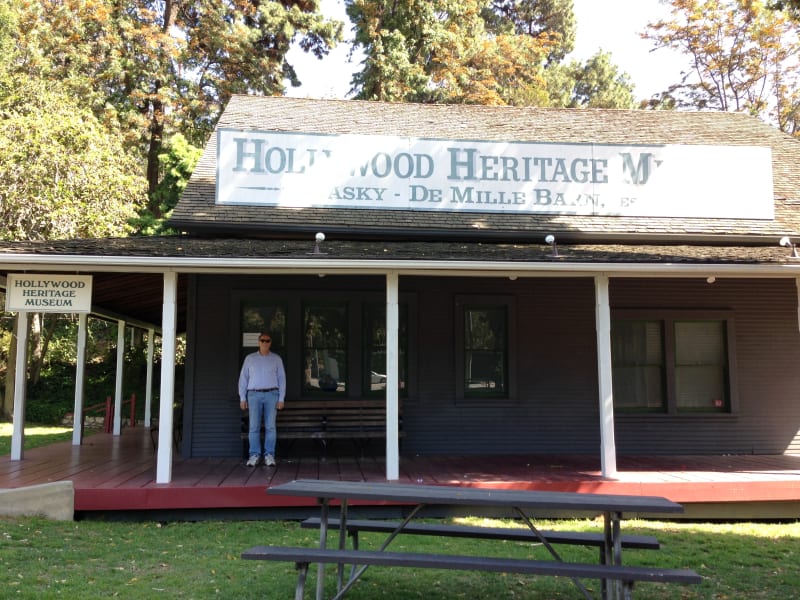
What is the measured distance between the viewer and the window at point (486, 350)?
10.1 m

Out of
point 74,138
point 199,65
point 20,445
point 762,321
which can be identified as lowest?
point 20,445

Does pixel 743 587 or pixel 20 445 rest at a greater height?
pixel 20 445

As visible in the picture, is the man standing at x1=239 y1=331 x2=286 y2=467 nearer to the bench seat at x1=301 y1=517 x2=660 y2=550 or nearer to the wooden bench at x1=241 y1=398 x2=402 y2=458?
the wooden bench at x1=241 y1=398 x2=402 y2=458

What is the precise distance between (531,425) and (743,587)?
15.6 feet

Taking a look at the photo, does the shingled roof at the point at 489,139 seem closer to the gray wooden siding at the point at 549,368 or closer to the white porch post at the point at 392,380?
the gray wooden siding at the point at 549,368

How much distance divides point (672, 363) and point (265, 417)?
577 centimetres

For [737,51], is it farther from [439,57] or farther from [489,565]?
[489,565]

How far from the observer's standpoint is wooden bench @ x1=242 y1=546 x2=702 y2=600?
157 inches

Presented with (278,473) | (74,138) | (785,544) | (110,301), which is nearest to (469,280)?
(278,473)

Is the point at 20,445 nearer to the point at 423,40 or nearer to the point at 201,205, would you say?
the point at 201,205

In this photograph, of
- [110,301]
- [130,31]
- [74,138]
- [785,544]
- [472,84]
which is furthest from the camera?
[472,84]

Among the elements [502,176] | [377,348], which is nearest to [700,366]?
[502,176]

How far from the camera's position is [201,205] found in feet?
34.2

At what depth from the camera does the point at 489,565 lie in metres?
4.11
